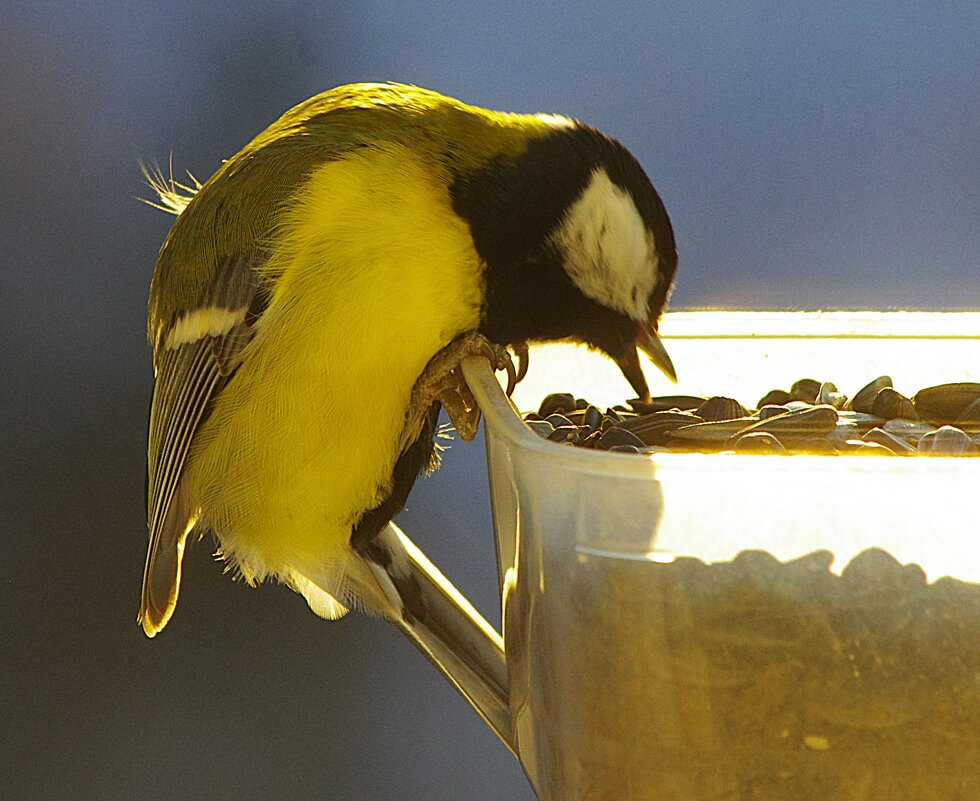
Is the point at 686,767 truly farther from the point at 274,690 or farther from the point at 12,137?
the point at 12,137

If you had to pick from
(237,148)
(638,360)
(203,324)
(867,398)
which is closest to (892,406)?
(867,398)

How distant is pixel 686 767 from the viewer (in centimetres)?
35

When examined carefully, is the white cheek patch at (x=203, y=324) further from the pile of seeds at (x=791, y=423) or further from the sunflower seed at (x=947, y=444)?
the sunflower seed at (x=947, y=444)

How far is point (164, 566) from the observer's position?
66 centimetres

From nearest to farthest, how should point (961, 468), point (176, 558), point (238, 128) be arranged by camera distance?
point (961, 468), point (176, 558), point (238, 128)

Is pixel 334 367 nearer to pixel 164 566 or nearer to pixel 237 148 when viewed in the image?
pixel 164 566

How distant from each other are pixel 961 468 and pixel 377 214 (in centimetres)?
34

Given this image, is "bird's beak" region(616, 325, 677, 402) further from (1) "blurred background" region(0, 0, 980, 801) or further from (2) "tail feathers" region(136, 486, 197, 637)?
(1) "blurred background" region(0, 0, 980, 801)

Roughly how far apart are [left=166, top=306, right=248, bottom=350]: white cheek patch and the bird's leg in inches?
4.1

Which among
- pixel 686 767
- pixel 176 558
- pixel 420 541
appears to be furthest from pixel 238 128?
pixel 686 767

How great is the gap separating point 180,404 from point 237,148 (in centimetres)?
48

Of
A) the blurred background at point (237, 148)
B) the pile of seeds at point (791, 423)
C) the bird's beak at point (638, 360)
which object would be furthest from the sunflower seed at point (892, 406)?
the blurred background at point (237, 148)

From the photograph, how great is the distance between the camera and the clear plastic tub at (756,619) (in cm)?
32

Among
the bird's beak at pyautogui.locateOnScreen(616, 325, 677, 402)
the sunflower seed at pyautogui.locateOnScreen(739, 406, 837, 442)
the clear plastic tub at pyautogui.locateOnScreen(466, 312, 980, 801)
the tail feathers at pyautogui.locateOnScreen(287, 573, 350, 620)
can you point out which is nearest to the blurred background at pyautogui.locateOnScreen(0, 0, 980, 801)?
the tail feathers at pyautogui.locateOnScreen(287, 573, 350, 620)
